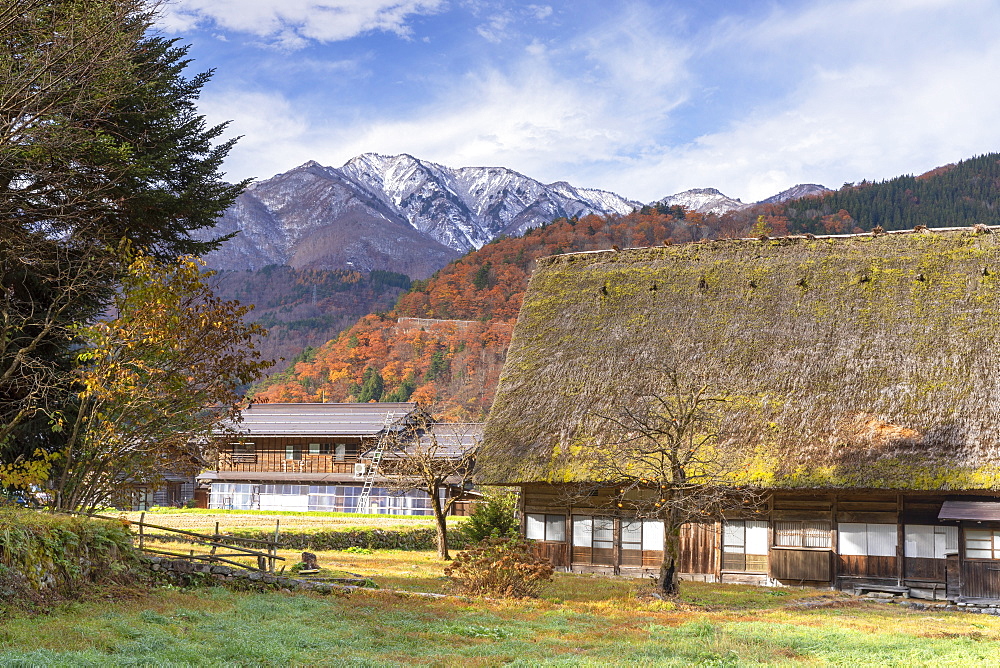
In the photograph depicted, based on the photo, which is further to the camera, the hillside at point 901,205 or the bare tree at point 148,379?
the hillside at point 901,205

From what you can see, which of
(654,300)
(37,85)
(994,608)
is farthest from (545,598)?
(37,85)

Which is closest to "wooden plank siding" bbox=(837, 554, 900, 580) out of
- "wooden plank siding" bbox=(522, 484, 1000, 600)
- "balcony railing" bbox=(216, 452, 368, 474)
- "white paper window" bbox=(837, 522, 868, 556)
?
"wooden plank siding" bbox=(522, 484, 1000, 600)

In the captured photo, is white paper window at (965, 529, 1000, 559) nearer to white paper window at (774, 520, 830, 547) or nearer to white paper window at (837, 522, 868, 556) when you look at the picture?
white paper window at (837, 522, 868, 556)

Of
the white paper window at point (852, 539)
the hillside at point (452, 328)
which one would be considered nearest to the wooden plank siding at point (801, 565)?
the white paper window at point (852, 539)

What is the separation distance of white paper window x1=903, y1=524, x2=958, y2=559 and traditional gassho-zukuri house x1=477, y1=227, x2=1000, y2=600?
4 centimetres

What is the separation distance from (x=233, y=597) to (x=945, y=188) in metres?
102

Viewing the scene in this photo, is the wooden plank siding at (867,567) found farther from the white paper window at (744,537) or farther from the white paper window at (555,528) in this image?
the white paper window at (555,528)

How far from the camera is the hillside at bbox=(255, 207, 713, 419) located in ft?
247

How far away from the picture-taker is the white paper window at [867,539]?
73.7 ft

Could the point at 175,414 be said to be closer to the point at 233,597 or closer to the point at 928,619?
the point at 233,597

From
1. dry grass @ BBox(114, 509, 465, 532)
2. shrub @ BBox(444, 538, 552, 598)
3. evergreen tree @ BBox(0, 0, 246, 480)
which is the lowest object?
dry grass @ BBox(114, 509, 465, 532)

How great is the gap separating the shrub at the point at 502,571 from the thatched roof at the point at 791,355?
185 inches

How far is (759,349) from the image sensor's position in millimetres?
25578

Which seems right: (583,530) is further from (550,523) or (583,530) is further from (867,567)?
(867,567)
